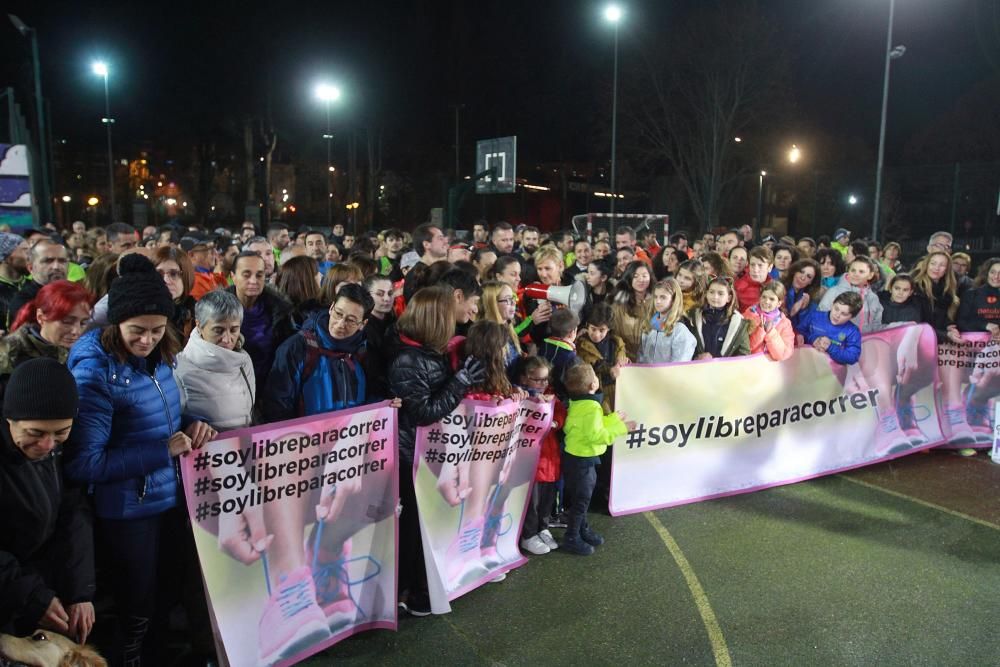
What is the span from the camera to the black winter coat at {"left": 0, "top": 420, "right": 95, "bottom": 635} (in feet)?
7.96

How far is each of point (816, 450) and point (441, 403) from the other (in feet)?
13.3

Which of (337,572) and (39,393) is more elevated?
(39,393)

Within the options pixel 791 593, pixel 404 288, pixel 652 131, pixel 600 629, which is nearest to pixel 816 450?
pixel 791 593

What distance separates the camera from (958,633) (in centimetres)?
409

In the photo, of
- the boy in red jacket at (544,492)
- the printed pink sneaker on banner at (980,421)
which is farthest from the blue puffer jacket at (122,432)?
the printed pink sneaker on banner at (980,421)

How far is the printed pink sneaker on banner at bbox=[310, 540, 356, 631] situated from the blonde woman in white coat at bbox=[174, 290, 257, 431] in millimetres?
874

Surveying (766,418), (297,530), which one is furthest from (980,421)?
(297,530)

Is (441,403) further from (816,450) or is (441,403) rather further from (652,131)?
(652,131)

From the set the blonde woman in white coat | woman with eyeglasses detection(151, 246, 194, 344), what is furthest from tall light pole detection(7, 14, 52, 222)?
the blonde woman in white coat

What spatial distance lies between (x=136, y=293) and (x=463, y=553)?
2.48 metres

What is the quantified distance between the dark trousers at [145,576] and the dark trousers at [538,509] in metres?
2.35

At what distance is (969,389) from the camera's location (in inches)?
289

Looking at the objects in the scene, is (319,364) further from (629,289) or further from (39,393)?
(629,289)

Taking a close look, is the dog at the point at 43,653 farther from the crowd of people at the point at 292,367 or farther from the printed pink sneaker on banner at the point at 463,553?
the printed pink sneaker on banner at the point at 463,553
